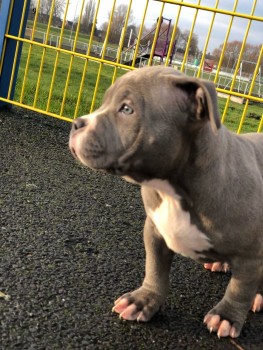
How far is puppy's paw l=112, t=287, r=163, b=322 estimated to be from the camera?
2.46 m

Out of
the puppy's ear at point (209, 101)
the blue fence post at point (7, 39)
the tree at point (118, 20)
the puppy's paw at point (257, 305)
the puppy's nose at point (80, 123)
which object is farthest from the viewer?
the tree at point (118, 20)

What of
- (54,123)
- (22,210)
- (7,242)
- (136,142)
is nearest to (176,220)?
(136,142)

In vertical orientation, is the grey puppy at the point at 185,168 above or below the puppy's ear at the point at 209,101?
below

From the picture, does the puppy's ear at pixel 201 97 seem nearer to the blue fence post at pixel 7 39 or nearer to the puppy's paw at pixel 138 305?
the puppy's paw at pixel 138 305

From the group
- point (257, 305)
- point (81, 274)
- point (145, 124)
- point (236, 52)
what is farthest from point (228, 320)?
point (236, 52)

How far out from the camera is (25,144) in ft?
17.7

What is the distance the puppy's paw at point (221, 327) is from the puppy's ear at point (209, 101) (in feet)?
3.25

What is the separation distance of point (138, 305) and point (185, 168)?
0.76 m

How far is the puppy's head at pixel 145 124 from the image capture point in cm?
210

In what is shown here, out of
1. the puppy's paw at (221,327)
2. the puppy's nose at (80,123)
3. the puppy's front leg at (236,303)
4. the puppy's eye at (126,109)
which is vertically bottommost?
the puppy's paw at (221,327)

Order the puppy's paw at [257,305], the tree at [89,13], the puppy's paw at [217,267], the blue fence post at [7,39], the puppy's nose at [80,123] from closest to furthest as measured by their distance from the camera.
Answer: the puppy's nose at [80,123], the puppy's paw at [257,305], the puppy's paw at [217,267], the blue fence post at [7,39], the tree at [89,13]

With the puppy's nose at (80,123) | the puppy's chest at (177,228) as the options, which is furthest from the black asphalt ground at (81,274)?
the puppy's nose at (80,123)

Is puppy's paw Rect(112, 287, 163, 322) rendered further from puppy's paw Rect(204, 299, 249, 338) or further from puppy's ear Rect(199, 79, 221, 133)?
puppy's ear Rect(199, 79, 221, 133)

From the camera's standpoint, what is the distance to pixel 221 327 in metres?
2.46
